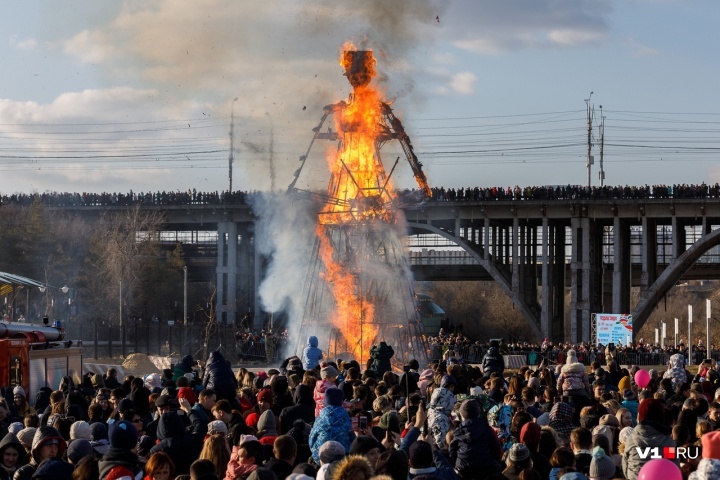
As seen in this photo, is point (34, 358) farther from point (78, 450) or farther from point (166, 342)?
point (166, 342)

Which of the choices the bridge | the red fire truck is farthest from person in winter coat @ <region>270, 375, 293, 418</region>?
the bridge

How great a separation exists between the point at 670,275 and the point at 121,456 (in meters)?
60.1

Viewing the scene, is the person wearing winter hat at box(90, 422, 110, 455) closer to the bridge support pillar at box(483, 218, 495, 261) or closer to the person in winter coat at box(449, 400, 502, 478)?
the person in winter coat at box(449, 400, 502, 478)

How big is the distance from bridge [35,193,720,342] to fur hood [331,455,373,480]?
56.8 metres

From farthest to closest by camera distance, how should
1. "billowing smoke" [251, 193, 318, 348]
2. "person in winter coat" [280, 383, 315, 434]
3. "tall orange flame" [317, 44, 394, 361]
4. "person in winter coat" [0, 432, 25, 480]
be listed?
"billowing smoke" [251, 193, 318, 348], "tall orange flame" [317, 44, 394, 361], "person in winter coat" [280, 383, 315, 434], "person in winter coat" [0, 432, 25, 480]

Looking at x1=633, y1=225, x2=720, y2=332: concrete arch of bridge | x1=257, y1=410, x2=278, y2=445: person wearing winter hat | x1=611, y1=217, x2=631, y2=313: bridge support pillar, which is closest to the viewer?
x1=257, y1=410, x2=278, y2=445: person wearing winter hat

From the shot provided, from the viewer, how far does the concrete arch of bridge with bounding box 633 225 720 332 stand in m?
69.1

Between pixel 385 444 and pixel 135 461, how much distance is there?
10.7 ft

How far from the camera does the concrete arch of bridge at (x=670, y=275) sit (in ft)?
227

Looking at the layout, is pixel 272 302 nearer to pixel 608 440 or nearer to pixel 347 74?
pixel 347 74

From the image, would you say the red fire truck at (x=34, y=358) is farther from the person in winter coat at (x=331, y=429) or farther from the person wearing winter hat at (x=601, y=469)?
the person wearing winter hat at (x=601, y=469)

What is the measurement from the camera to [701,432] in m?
14.6

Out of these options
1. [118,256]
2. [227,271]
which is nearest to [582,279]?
[227,271]

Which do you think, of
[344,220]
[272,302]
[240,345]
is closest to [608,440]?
[344,220]
